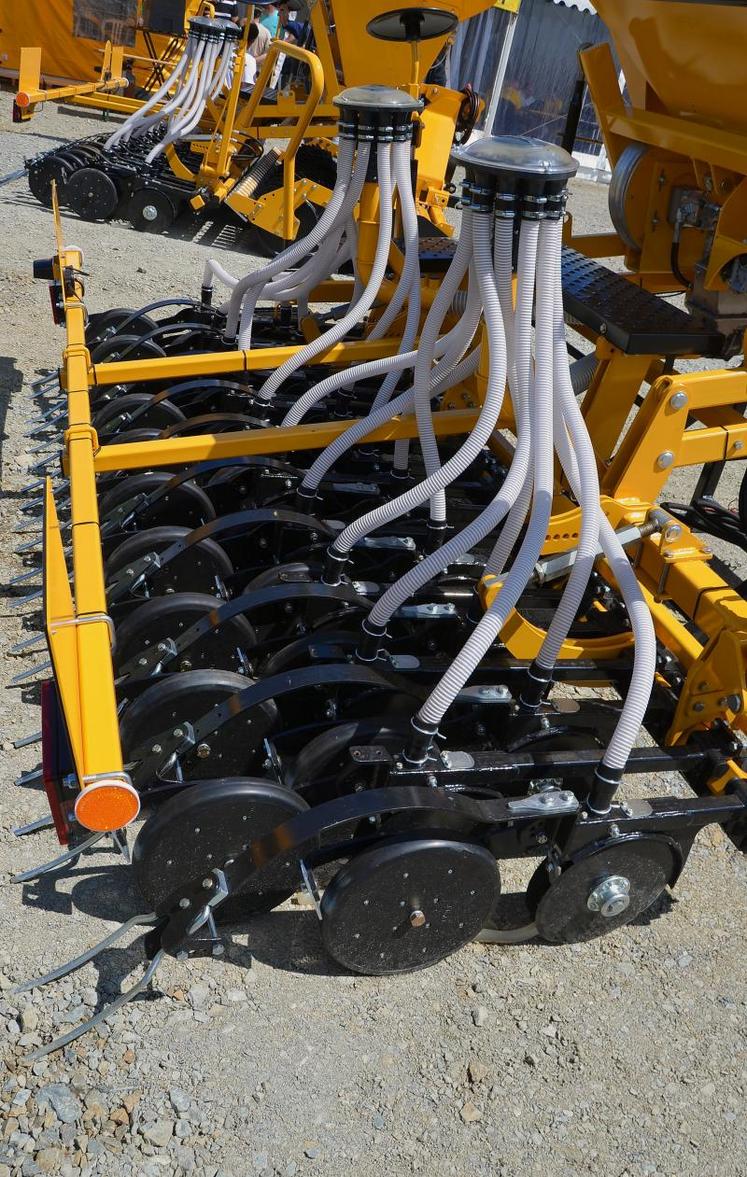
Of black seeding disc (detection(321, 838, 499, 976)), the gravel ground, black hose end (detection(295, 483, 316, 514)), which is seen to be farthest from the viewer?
black hose end (detection(295, 483, 316, 514))

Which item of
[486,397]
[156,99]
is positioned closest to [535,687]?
[486,397]

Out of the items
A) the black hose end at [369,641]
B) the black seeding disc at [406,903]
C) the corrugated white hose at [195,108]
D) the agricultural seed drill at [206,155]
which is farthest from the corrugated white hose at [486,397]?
the corrugated white hose at [195,108]

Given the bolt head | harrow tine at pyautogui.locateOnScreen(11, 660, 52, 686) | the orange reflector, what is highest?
the orange reflector

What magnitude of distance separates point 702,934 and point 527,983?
537mm

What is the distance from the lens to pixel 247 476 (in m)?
3.42

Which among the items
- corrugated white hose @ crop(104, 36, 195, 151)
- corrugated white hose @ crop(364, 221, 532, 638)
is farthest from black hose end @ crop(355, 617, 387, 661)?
corrugated white hose @ crop(104, 36, 195, 151)

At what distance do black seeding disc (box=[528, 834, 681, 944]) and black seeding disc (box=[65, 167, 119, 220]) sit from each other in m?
7.47

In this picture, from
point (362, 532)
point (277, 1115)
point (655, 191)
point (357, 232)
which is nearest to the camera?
point (277, 1115)

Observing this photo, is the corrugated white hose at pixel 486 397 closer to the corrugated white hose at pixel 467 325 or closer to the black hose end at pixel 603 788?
the corrugated white hose at pixel 467 325

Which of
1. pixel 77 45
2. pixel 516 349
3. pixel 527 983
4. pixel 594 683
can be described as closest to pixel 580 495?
pixel 516 349

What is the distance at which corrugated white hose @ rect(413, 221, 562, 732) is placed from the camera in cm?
221

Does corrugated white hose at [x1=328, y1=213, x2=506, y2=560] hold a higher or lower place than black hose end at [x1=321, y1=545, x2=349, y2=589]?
higher

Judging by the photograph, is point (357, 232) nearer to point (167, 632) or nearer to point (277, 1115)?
point (167, 632)

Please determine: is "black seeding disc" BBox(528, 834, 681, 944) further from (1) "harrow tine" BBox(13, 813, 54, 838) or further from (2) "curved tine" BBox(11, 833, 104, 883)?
(1) "harrow tine" BBox(13, 813, 54, 838)
